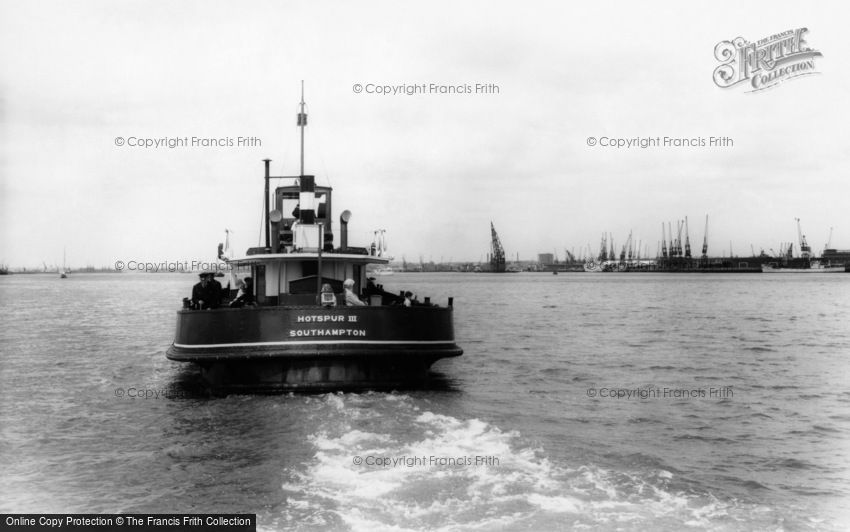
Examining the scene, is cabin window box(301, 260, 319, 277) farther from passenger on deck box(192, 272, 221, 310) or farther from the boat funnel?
passenger on deck box(192, 272, 221, 310)

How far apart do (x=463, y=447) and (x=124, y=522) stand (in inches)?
227

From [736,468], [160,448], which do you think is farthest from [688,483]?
[160,448]

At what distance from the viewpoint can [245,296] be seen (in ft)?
64.6

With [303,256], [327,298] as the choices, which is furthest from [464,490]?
[303,256]

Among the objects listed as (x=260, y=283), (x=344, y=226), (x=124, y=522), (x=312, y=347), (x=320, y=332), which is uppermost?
(x=344, y=226)

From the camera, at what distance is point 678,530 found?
Result: 9312 mm

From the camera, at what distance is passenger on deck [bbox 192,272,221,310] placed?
20344 millimetres

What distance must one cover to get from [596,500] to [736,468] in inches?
164

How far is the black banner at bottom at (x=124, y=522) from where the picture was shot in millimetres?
9508

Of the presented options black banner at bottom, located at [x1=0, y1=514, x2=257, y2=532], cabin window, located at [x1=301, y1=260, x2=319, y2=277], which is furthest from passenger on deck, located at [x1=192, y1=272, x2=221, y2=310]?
black banner at bottom, located at [x1=0, y1=514, x2=257, y2=532]

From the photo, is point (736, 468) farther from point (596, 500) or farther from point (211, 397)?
point (211, 397)

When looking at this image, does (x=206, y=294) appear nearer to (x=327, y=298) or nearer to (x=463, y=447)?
(x=327, y=298)

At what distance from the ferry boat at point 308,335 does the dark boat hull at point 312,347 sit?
0.02 m

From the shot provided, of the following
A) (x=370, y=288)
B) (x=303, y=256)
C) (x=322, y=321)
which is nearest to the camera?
(x=322, y=321)
